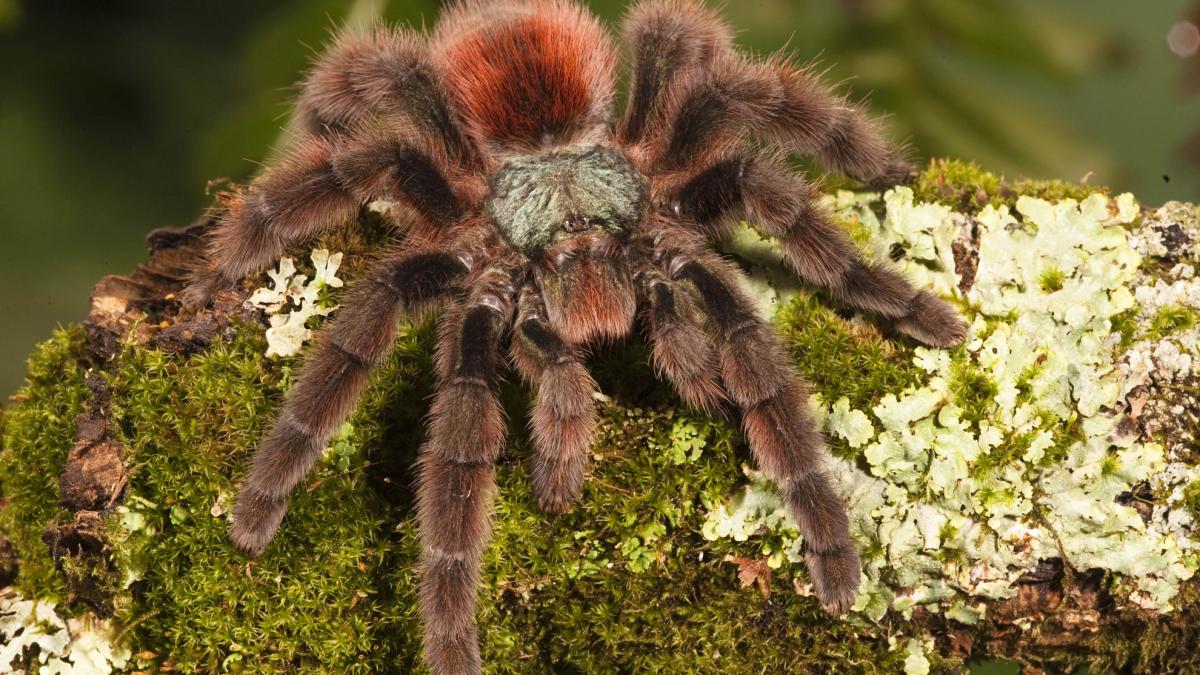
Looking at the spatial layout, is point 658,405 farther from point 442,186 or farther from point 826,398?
point 442,186

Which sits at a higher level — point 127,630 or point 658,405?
point 658,405

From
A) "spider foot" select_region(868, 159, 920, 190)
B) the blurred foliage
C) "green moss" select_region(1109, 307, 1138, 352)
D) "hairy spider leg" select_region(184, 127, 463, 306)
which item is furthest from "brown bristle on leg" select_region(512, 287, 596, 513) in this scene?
the blurred foliage

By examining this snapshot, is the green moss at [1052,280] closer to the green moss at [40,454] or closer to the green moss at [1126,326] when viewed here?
the green moss at [1126,326]

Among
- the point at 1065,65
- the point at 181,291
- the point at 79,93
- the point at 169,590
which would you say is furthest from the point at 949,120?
the point at 79,93

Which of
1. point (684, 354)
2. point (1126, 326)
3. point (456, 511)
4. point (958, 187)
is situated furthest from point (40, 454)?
point (1126, 326)

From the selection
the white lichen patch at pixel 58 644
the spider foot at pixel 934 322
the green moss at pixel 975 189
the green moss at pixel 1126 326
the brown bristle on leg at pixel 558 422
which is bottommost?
the white lichen patch at pixel 58 644

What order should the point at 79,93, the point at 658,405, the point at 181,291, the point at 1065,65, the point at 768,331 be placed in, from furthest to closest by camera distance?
1. the point at 79,93
2. the point at 1065,65
3. the point at 181,291
4. the point at 658,405
5. the point at 768,331

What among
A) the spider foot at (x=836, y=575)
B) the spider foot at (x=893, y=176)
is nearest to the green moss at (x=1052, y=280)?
the spider foot at (x=893, y=176)
